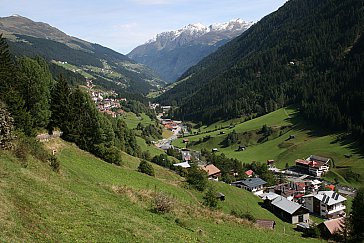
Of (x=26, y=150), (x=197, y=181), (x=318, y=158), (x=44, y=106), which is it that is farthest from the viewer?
(x=318, y=158)

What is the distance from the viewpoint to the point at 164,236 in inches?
1011

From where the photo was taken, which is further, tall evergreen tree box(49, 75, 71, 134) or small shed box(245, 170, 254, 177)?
small shed box(245, 170, 254, 177)

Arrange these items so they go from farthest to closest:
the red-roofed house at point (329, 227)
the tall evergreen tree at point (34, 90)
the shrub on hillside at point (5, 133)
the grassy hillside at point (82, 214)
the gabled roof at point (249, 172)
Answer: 1. the gabled roof at point (249, 172)
2. the red-roofed house at point (329, 227)
3. the tall evergreen tree at point (34, 90)
4. the shrub on hillside at point (5, 133)
5. the grassy hillside at point (82, 214)

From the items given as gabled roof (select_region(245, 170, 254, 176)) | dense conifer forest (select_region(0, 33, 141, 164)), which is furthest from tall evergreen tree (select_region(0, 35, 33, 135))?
gabled roof (select_region(245, 170, 254, 176))

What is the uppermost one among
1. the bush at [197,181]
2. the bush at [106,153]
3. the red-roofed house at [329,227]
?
the bush at [106,153]

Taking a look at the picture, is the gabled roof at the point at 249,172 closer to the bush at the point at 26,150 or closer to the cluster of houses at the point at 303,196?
the cluster of houses at the point at 303,196

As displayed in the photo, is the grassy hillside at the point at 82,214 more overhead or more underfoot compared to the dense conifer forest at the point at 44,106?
more underfoot

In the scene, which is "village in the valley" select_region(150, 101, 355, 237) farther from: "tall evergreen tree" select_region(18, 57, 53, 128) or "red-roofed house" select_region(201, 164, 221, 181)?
"tall evergreen tree" select_region(18, 57, 53, 128)

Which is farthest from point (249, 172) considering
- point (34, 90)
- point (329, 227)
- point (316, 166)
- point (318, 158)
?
point (34, 90)

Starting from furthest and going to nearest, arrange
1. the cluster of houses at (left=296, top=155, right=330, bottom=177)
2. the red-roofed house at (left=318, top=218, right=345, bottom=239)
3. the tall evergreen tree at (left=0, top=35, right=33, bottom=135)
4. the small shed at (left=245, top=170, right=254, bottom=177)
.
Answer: the cluster of houses at (left=296, top=155, right=330, bottom=177) < the small shed at (left=245, top=170, right=254, bottom=177) < the red-roofed house at (left=318, top=218, right=345, bottom=239) < the tall evergreen tree at (left=0, top=35, right=33, bottom=135)

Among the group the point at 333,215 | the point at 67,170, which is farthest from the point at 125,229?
the point at 333,215

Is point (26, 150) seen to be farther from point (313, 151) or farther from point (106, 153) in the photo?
point (313, 151)

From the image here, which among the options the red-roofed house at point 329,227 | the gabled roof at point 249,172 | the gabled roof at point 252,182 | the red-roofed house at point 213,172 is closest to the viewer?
the red-roofed house at point 329,227

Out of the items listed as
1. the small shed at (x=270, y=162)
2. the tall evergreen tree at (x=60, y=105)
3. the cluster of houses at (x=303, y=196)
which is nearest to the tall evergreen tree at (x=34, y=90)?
the tall evergreen tree at (x=60, y=105)
